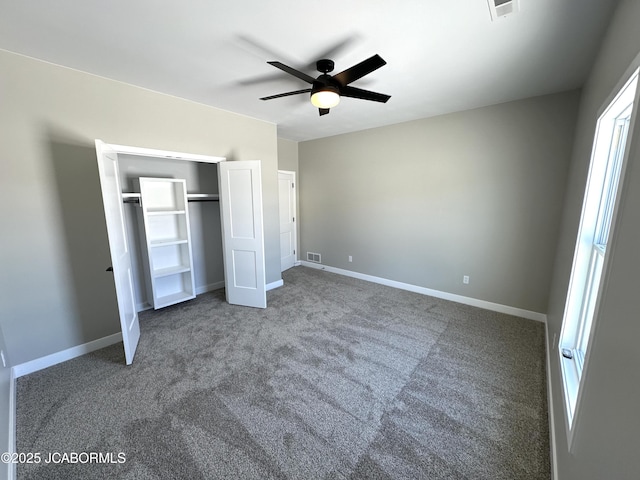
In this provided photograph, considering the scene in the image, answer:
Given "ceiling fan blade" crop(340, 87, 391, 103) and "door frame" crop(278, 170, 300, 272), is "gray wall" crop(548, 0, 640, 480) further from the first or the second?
"door frame" crop(278, 170, 300, 272)

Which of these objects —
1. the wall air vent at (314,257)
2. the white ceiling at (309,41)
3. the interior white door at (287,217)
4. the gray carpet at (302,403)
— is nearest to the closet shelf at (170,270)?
the gray carpet at (302,403)

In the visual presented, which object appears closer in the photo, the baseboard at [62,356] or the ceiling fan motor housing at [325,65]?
the ceiling fan motor housing at [325,65]

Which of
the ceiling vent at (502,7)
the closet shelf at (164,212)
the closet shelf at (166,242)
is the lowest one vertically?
the closet shelf at (166,242)

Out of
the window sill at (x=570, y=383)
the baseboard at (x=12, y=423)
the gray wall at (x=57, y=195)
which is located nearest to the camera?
the window sill at (x=570, y=383)

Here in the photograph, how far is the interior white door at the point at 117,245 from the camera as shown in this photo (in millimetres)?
2154

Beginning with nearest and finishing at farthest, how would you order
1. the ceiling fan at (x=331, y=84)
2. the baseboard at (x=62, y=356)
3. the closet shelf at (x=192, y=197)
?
the ceiling fan at (x=331, y=84)
the baseboard at (x=62, y=356)
the closet shelf at (x=192, y=197)

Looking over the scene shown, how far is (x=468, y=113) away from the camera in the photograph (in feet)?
11.3

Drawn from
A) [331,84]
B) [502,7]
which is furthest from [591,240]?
[331,84]

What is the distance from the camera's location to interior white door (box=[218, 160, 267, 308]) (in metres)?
3.46

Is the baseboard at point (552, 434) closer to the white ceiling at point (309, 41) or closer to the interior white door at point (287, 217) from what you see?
the white ceiling at point (309, 41)

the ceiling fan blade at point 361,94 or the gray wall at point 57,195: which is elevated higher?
the ceiling fan blade at point 361,94

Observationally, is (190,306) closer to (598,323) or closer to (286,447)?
(286,447)

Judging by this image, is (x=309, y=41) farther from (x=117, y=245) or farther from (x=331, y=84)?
(x=117, y=245)

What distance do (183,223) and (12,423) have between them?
2490 millimetres
